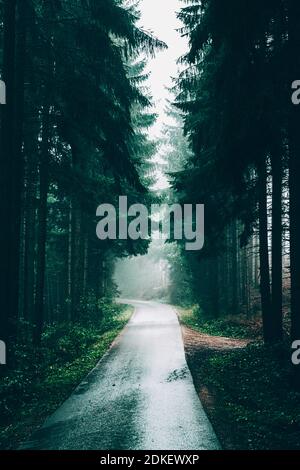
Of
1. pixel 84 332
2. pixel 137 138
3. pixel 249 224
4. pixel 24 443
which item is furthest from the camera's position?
pixel 137 138

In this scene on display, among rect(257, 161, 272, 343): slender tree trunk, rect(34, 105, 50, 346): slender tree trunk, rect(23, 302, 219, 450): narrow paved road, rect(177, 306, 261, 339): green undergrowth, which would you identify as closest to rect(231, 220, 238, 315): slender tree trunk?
rect(177, 306, 261, 339): green undergrowth

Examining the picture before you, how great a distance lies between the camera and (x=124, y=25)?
35.0ft

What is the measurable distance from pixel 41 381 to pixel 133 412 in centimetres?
339

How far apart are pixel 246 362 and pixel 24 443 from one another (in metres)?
6.35

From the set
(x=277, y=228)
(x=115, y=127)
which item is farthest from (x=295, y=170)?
(x=115, y=127)

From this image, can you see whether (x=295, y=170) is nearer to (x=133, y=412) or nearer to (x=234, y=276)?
(x=133, y=412)

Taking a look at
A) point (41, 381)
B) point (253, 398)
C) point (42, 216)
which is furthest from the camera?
point (42, 216)

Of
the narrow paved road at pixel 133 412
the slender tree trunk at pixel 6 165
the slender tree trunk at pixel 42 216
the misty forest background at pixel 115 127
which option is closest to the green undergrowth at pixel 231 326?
the misty forest background at pixel 115 127

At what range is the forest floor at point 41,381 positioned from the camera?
7.17m

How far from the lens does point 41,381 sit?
980 cm

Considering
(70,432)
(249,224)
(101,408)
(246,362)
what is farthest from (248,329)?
(70,432)

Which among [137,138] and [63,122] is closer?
[63,122]

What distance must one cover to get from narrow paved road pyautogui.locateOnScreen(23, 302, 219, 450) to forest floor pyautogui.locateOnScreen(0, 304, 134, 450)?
0.33 meters
